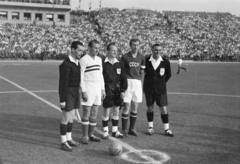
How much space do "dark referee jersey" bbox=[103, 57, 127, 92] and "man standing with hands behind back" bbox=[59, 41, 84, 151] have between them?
3.03 feet

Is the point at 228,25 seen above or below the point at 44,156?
above

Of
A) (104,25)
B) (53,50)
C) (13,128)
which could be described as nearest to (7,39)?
(53,50)

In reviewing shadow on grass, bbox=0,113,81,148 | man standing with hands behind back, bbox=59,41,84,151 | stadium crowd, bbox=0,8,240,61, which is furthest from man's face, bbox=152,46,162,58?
stadium crowd, bbox=0,8,240,61

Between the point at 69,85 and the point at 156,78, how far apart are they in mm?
2345

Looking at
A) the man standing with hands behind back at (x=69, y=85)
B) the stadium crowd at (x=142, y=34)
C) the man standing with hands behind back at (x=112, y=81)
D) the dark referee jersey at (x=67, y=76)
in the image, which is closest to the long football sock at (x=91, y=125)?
the man standing with hands behind back at (x=112, y=81)

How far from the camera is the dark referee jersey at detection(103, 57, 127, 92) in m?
7.42

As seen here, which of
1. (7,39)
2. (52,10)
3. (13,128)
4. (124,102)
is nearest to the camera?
(124,102)

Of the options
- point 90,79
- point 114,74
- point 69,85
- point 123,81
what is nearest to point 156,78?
point 123,81

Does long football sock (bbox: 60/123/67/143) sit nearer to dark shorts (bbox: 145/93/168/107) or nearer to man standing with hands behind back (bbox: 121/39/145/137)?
man standing with hands behind back (bbox: 121/39/145/137)

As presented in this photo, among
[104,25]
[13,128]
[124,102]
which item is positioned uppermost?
[104,25]

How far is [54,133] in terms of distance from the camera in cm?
786

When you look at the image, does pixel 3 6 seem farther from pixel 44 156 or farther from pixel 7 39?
pixel 44 156

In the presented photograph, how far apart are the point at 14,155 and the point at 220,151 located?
4081 mm

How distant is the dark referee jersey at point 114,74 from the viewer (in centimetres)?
742
